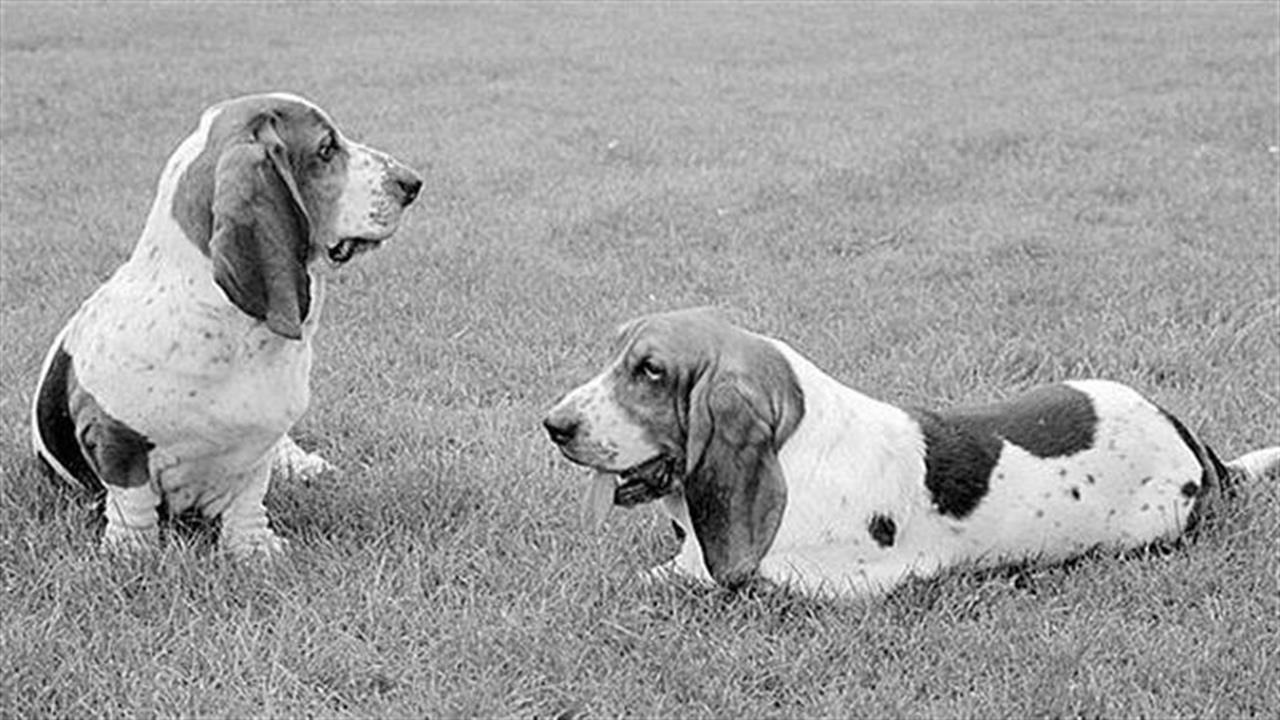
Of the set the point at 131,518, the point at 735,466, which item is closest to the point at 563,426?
the point at 735,466

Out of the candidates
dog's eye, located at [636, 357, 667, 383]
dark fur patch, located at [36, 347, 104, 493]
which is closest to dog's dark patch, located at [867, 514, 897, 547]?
dog's eye, located at [636, 357, 667, 383]

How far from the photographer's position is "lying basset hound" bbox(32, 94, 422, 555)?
443 centimetres

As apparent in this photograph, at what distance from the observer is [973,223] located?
9523mm

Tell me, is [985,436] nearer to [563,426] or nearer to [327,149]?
[563,426]

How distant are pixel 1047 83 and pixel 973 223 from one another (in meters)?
5.65

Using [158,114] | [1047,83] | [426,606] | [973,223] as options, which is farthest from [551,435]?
[1047,83]

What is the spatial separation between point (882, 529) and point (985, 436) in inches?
17.8

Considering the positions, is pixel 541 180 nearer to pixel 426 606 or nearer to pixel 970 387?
pixel 970 387

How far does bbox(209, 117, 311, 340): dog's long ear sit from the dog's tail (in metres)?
2.88

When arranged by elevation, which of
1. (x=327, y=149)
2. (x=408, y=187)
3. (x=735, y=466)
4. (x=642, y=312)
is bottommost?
(x=642, y=312)

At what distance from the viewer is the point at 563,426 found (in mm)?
4355

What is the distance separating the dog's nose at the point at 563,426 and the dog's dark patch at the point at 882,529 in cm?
82

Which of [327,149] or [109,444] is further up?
[327,149]

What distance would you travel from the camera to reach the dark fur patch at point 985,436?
4.66 metres
